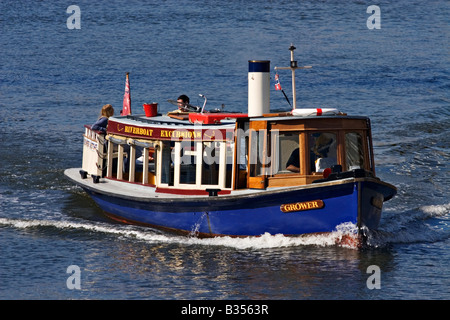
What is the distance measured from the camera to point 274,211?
57.3 feet

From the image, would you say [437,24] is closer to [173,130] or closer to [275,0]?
[275,0]

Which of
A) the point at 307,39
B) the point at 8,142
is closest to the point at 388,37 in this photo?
the point at 307,39

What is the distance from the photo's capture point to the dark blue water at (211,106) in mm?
16344

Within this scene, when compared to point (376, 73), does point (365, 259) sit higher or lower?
lower

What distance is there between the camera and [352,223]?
17.0m

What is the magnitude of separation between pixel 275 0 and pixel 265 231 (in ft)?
136

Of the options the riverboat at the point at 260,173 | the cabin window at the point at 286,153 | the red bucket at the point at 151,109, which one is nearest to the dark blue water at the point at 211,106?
the riverboat at the point at 260,173

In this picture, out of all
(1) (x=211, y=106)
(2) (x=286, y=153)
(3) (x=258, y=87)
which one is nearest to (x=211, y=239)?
(2) (x=286, y=153)

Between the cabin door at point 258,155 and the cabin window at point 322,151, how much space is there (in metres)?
1.00

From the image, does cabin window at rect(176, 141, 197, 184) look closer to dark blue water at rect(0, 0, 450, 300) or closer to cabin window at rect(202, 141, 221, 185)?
cabin window at rect(202, 141, 221, 185)

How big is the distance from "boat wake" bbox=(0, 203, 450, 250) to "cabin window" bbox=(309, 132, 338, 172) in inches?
56.1

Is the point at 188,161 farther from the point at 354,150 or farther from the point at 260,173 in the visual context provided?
the point at 354,150

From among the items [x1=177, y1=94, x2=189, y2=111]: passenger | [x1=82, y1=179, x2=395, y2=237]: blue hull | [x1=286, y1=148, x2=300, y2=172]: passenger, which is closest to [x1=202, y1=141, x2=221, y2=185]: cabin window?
[x1=82, y1=179, x2=395, y2=237]: blue hull

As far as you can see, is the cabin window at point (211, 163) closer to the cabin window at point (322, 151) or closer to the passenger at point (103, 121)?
the cabin window at point (322, 151)
